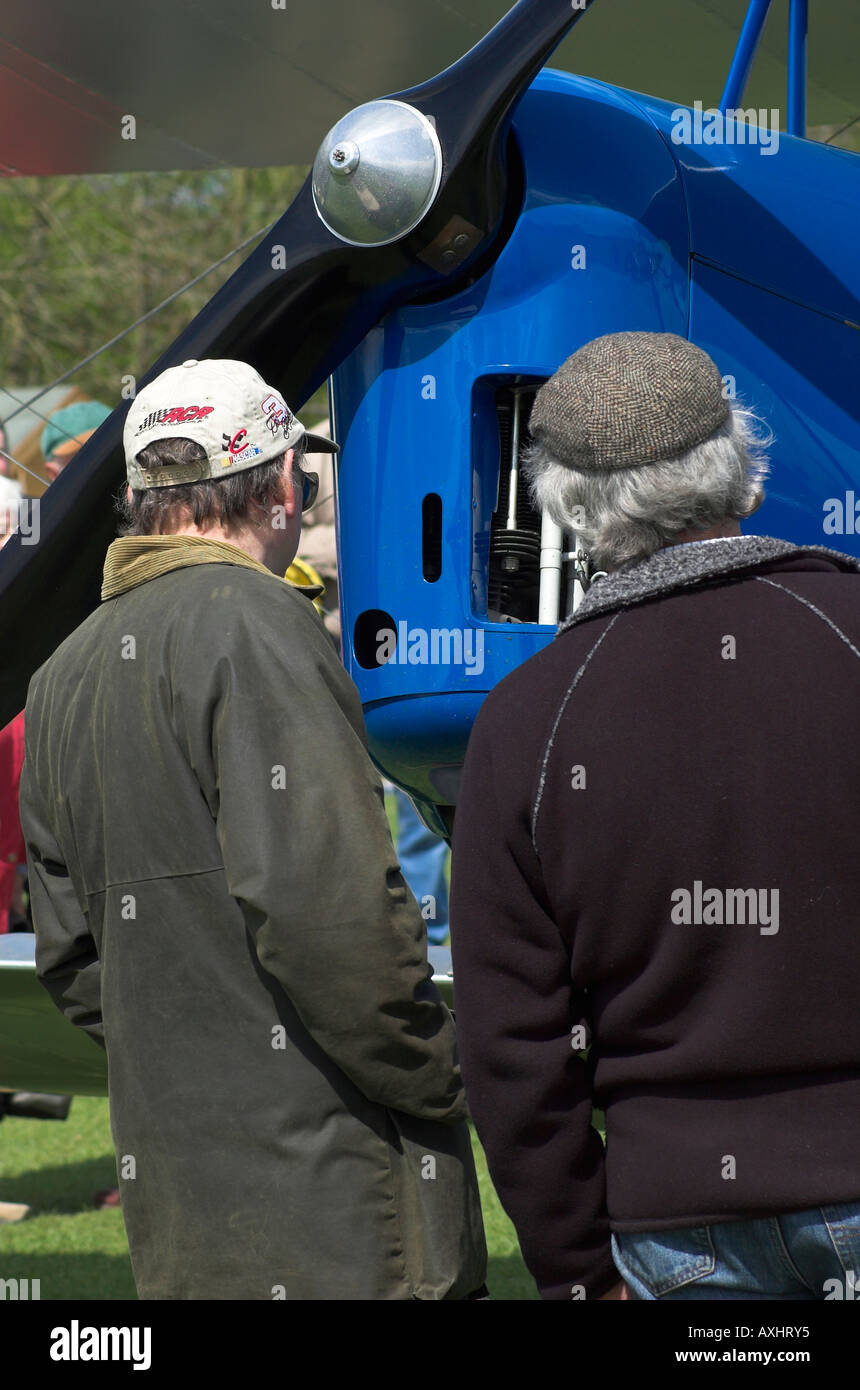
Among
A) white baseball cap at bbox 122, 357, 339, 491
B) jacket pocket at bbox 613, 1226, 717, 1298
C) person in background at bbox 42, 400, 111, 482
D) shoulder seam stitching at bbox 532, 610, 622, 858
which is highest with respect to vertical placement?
person in background at bbox 42, 400, 111, 482

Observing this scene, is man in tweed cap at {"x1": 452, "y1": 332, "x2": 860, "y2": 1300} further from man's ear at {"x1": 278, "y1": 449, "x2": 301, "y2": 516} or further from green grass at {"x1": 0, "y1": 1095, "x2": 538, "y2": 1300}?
green grass at {"x1": 0, "y1": 1095, "x2": 538, "y2": 1300}

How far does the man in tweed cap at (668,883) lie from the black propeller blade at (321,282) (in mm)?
1353

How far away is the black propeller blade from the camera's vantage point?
281 centimetres

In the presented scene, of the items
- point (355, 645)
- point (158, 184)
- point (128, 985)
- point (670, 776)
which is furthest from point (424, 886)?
point (158, 184)

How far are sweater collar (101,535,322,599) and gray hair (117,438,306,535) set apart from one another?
0.04 meters

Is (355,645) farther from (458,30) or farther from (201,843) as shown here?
(458,30)

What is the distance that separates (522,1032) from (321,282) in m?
1.83

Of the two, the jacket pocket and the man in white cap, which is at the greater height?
the man in white cap

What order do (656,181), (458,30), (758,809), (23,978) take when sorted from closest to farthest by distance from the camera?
(758,809) < (656,181) < (23,978) < (458,30)

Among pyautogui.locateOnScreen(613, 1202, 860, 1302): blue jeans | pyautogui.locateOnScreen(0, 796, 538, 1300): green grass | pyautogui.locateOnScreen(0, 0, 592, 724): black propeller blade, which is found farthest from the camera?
pyautogui.locateOnScreen(0, 796, 538, 1300): green grass

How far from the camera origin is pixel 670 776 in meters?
1.44

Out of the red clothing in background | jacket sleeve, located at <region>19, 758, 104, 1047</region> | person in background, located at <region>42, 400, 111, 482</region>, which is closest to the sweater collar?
jacket sleeve, located at <region>19, 758, 104, 1047</region>
